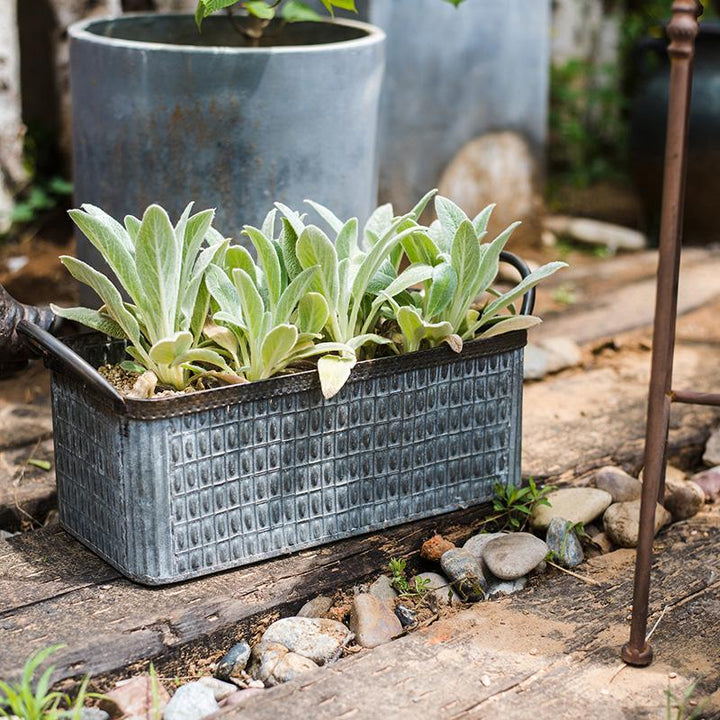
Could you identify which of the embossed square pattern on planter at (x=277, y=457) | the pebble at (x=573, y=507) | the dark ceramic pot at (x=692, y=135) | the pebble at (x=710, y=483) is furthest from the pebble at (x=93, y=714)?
the dark ceramic pot at (x=692, y=135)

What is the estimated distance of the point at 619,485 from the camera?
2229 millimetres

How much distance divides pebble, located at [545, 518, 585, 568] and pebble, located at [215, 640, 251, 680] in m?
0.59

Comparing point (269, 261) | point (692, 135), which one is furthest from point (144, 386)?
point (692, 135)

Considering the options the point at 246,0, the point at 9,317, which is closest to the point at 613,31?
the point at 246,0

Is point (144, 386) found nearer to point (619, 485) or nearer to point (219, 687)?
point (219, 687)

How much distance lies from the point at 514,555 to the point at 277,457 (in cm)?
44

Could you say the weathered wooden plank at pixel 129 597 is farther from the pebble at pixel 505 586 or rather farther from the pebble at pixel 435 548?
the pebble at pixel 505 586

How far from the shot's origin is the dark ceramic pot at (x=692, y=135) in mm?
4312

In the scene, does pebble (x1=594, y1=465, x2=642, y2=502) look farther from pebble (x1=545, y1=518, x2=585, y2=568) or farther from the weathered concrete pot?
the weathered concrete pot

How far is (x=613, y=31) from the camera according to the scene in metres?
5.12

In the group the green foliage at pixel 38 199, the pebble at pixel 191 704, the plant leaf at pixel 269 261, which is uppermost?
the plant leaf at pixel 269 261

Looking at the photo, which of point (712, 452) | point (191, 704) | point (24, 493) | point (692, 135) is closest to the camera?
point (191, 704)

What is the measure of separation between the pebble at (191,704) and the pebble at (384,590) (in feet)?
1.23

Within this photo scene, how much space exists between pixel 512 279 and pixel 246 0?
1.49 metres
